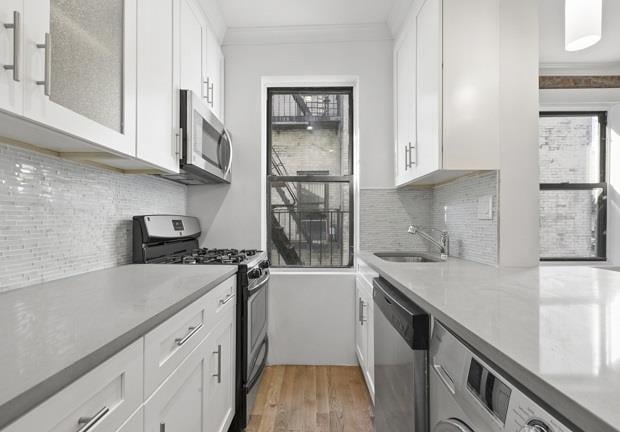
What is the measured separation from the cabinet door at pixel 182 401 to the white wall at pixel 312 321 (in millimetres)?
1331

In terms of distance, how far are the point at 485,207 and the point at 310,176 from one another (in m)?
1.48

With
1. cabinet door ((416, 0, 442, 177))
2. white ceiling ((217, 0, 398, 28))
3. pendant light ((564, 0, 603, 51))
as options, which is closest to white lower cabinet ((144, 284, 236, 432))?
cabinet door ((416, 0, 442, 177))

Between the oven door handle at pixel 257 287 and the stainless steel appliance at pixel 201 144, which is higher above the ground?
the stainless steel appliance at pixel 201 144

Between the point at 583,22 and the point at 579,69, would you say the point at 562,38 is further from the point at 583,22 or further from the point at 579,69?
the point at 583,22

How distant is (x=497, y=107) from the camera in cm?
177

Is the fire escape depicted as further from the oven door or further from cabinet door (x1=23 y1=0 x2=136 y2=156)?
cabinet door (x1=23 y1=0 x2=136 y2=156)

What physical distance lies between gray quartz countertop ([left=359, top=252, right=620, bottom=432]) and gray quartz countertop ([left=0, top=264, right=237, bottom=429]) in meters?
0.74

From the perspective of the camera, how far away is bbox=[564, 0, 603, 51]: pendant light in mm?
1341

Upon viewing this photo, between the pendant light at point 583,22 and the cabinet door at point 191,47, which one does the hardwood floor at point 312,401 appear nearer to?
the cabinet door at point 191,47

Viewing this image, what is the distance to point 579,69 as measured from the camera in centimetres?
305

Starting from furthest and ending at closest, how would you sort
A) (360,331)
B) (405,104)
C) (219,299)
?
(360,331) < (405,104) < (219,299)

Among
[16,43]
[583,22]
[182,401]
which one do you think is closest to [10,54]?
[16,43]

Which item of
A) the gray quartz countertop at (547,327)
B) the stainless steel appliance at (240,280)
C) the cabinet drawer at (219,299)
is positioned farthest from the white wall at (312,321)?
the gray quartz countertop at (547,327)

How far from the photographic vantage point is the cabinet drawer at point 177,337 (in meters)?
0.90
